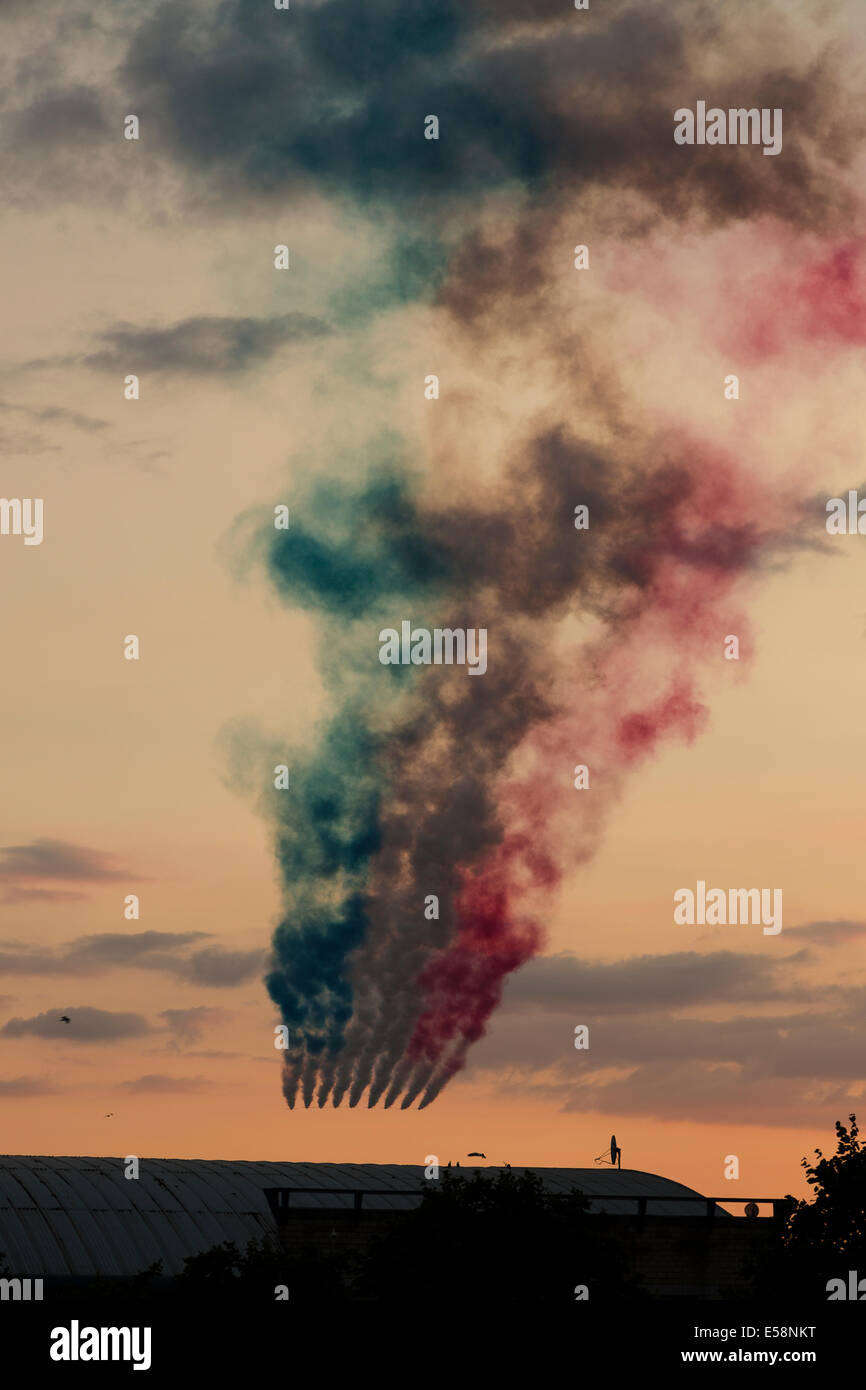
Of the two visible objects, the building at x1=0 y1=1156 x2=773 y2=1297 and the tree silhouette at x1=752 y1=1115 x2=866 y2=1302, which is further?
the building at x1=0 y1=1156 x2=773 y2=1297


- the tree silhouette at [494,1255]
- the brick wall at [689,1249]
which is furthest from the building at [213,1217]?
the tree silhouette at [494,1255]

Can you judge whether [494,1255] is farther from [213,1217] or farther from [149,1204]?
[149,1204]

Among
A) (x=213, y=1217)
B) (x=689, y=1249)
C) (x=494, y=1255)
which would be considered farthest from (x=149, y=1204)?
(x=689, y=1249)

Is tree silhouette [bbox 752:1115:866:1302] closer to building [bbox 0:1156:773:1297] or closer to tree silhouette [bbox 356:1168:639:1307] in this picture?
tree silhouette [bbox 356:1168:639:1307]

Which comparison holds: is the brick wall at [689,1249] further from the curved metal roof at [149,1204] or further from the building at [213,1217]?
the curved metal roof at [149,1204]

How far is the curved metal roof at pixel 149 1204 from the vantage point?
8088cm

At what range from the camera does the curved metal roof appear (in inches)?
3184

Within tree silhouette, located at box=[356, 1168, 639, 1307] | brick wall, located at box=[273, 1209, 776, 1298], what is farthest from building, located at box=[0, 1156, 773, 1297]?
tree silhouette, located at box=[356, 1168, 639, 1307]

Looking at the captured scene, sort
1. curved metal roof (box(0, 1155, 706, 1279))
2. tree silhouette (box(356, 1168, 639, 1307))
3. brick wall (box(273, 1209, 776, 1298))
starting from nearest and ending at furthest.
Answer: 1. tree silhouette (box(356, 1168, 639, 1307))
2. curved metal roof (box(0, 1155, 706, 1279))
3. brick wall (box(273, 1209, 776, 1298))
